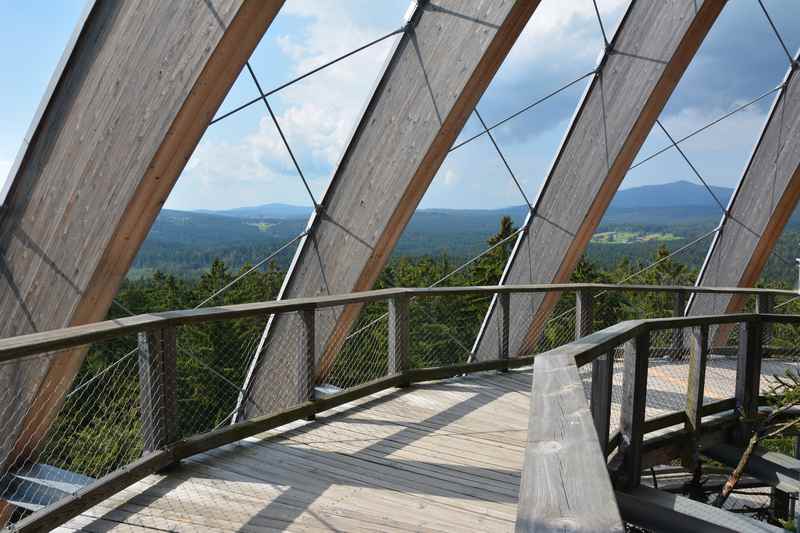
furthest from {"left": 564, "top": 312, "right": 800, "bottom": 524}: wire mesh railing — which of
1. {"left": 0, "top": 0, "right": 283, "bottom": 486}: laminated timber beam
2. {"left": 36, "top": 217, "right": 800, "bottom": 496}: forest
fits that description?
{"left": 0, "top": 0, "right": 283, "bottom": 486}: laminated timber beam

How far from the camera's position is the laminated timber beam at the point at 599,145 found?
7160 mm

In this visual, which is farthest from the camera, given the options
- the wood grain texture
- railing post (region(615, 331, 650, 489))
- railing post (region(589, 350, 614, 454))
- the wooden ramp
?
railing post (region(615, 331, 650, 489))

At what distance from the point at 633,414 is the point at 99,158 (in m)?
3.69

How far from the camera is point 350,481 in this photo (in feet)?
12.1

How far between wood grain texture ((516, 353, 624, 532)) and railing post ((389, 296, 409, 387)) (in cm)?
368

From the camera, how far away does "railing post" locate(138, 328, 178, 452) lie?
347cm

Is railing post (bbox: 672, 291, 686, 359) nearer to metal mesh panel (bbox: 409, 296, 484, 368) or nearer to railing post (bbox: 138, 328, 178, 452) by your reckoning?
metal mesh panel (bbox: 409, 296, 484, 368)

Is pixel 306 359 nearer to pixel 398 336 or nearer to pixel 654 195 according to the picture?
pixel 398 336

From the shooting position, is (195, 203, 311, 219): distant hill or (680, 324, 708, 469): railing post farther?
(195, 203, 311, 219): distant hill

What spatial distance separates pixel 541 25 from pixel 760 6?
2.63 m

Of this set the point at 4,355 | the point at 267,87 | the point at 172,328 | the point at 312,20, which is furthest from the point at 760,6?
the point at 4,355

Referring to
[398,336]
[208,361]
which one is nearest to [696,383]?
[398,336]

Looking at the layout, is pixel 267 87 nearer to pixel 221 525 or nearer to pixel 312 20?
pixel 312 20

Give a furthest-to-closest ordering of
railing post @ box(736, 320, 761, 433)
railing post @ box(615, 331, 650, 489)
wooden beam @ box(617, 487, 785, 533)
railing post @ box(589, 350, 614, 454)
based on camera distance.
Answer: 1. railing post @ box(736, 320, 761, 433)
2. railing post @ box(615, 331, 650, 489)
3. wooden beam @ box(617, 487, 785, 533)
4. railing post @ box(589, 350, 614, 454)
